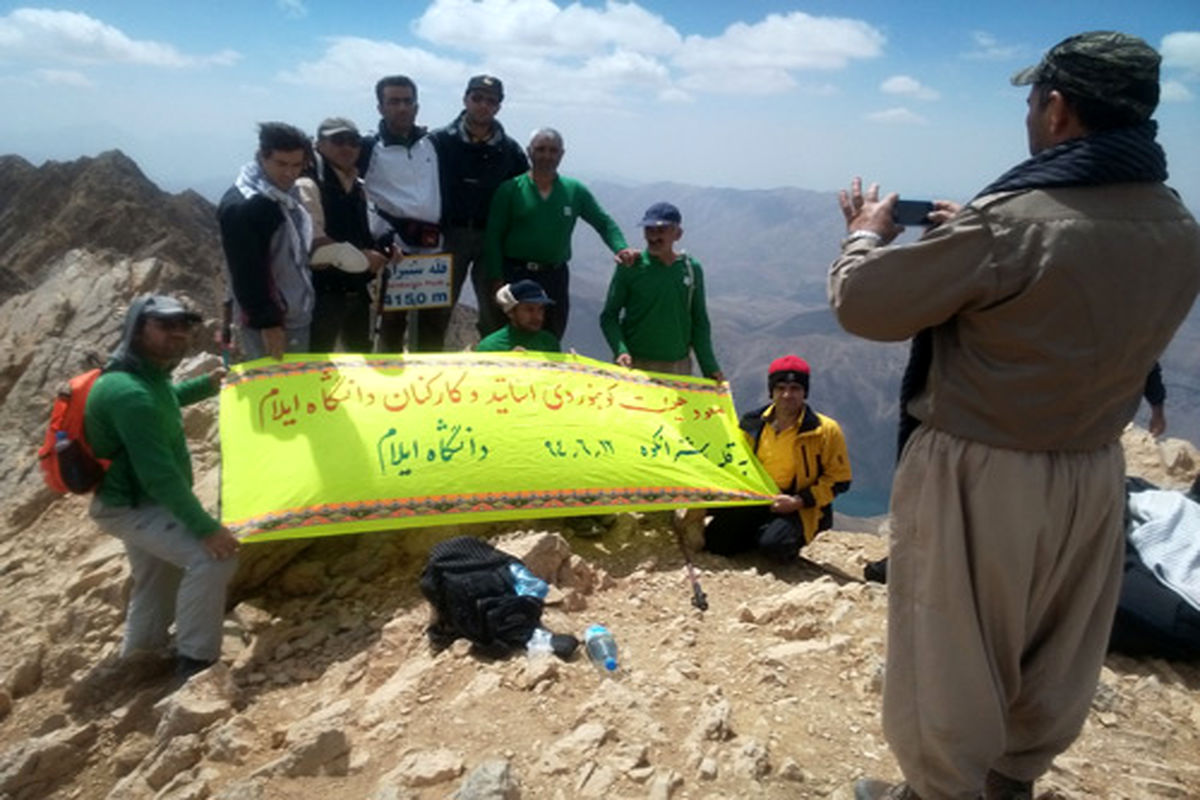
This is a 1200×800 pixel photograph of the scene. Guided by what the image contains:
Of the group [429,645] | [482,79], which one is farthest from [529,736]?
[482,79]

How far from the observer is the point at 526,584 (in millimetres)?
4625

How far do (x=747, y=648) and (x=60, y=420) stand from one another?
162 inches

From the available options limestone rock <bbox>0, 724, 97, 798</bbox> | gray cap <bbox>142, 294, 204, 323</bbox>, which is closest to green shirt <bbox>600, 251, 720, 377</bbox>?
gray cap <bbox>142, 294, 204, 323</bbox>

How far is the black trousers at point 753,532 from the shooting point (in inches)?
247

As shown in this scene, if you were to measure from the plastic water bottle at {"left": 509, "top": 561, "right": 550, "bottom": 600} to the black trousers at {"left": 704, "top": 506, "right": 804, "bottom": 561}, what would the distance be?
2174 millimetres

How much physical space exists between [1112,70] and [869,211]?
772 millimetres

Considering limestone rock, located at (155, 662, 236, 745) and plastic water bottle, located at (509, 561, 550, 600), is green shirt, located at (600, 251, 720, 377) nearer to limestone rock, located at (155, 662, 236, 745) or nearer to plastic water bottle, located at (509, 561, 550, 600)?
plastic water bottle, located at (509, 561, 550, 600)

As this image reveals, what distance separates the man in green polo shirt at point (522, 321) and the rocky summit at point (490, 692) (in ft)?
4.79

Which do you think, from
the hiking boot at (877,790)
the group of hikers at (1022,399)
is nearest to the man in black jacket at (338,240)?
the group of hikers at (1022,399)

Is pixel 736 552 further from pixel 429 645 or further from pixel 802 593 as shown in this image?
pixel 429 645

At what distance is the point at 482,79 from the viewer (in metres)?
6.81

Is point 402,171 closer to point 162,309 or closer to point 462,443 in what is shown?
point 462,443

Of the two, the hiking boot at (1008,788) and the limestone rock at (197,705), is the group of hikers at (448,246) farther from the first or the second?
the hiking boot at (1008,788)

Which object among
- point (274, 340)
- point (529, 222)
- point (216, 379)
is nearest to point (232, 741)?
point (216, 379)
